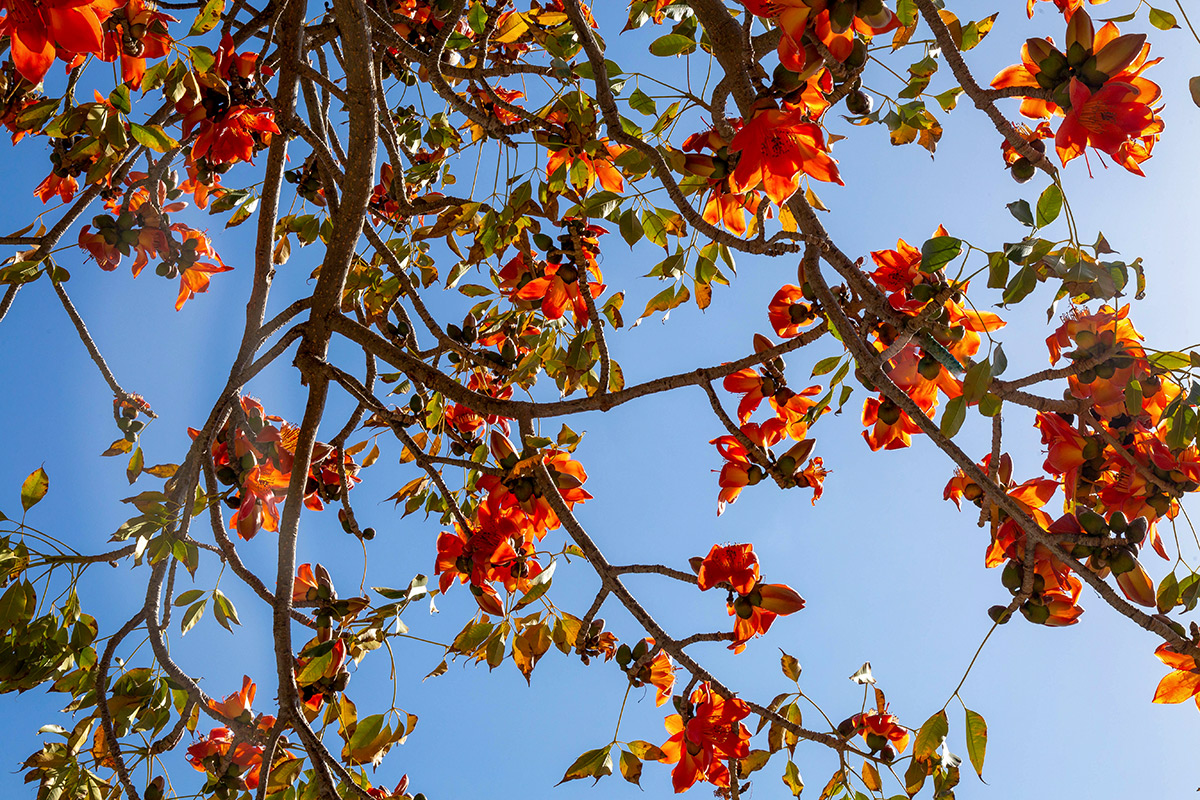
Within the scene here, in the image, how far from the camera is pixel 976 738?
93 cm

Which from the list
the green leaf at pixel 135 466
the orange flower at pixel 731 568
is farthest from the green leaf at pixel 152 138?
the orange flower at pixel 731 568

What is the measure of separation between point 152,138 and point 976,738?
1314mm

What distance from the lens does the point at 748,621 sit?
3.65 ft

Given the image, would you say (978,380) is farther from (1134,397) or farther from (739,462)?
(739,462)

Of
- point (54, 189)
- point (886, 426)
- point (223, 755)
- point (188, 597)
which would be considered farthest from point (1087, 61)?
point (54, 189)

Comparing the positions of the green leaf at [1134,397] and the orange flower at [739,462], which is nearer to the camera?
the green leaf at [1134,397]

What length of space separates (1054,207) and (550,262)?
0.84 metres

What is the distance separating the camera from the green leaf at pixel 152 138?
0.99m

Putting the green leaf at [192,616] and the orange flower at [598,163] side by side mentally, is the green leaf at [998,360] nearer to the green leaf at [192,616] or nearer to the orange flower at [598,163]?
the orange flower at [598,163]

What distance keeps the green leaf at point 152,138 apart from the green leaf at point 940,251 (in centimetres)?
97

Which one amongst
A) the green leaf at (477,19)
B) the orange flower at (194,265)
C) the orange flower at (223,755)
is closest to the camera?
the orange flower at (223,755)

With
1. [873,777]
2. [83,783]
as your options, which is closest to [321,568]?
[83,783]

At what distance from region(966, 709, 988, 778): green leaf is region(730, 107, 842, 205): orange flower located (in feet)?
2.26

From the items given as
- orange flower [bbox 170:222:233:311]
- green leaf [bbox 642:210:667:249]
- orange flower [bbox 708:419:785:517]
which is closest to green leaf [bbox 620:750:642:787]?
orange flower [bbox 708:419:785:517]
